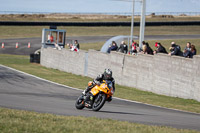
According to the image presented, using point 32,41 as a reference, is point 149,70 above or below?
below

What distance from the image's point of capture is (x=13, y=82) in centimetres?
2212

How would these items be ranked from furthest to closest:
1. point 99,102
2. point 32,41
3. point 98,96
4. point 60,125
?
point 32,41 → point 99,102 → point 98,96 → point 60,125

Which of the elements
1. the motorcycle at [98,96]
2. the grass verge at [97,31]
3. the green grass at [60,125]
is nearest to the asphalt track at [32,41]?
the grass verge at [97,31]

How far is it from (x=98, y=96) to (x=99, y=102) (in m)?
0.22

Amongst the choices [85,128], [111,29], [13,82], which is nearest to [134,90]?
[13,82]

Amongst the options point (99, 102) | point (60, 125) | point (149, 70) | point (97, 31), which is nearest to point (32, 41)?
point (97, 31)

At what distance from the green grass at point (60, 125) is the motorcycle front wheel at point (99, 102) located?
6.74 feet

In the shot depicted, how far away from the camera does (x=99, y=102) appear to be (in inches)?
495

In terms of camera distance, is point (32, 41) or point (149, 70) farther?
point (32, 41)

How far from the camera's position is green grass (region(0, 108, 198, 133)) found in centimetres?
839

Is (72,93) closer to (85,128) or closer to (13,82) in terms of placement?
(13,82)

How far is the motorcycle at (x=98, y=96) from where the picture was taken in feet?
40.5

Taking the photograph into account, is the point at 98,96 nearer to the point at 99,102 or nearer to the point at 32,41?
the point at 99,102

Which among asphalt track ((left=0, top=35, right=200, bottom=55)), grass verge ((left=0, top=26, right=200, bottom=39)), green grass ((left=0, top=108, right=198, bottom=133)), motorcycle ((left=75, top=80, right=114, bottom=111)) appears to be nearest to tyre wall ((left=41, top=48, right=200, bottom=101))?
motorcycle ((left=75, top=80, right=114, bottom=111))
